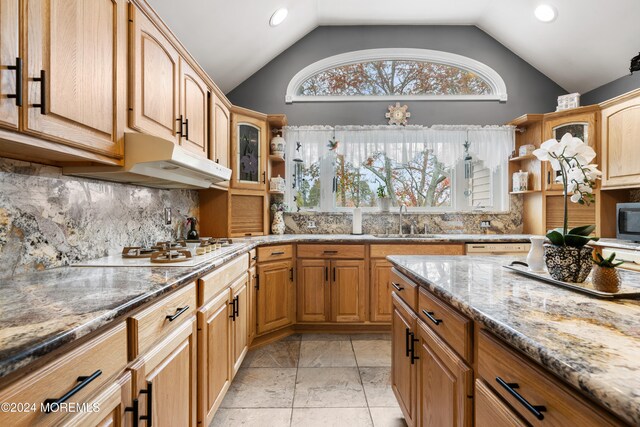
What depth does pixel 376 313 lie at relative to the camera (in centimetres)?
304

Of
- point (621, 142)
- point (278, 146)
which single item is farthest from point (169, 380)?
point (621, 142)

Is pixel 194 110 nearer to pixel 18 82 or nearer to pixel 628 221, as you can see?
pixel 18 82

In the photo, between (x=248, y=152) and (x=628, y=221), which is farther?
(x=248, y=152)

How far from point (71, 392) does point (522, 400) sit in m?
0.97

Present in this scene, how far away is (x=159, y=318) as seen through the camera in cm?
110

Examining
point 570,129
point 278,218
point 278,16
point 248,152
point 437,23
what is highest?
point 437,23

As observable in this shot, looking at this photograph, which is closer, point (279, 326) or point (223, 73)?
point (279, 326)

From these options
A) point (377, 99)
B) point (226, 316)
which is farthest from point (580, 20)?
point (226, 316)

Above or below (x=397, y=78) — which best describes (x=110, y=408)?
below

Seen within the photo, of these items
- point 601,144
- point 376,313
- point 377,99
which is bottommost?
point 376,313

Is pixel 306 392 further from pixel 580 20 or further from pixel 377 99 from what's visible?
pixel 580 20

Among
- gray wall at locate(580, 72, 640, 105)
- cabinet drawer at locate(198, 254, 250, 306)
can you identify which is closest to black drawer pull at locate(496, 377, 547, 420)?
cabinet drawer at locate(198, 254, 250, 306)

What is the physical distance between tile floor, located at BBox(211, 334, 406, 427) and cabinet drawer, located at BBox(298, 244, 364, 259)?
78 cm

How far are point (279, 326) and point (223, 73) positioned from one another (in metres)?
2.62
